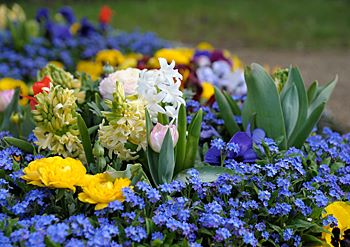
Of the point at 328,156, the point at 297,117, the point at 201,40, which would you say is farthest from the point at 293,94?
the point at 201,40

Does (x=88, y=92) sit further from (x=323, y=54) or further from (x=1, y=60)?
(x=323, y=54)

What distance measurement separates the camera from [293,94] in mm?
2391

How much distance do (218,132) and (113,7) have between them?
25.8 feet

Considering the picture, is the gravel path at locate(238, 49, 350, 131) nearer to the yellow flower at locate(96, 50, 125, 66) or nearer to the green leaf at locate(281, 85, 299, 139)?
the yellow flower at locate(96, 50, 125, 66)

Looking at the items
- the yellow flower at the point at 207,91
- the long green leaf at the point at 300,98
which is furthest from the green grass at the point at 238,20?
the long green leaf at the point at 300,98

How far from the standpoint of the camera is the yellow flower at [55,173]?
1.75 m

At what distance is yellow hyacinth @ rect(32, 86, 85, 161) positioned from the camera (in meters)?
1.98

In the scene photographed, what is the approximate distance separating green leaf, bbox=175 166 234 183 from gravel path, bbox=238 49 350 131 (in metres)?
3.17

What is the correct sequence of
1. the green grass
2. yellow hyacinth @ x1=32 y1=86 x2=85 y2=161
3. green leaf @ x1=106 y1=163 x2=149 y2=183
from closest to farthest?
green leaf @ x1=106 y1=163 x2=149 y2=183 < yellow hyacinth @ x1=32 y1=86 x2=85 y2=161 < the green grass

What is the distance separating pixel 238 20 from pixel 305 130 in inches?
282

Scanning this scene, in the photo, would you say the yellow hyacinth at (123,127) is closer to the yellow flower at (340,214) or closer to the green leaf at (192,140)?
the green leaf at (192,140)

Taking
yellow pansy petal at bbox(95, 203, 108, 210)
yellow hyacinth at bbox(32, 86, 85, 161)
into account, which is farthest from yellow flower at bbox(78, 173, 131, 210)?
yellow hyacinth at bbox(32, 86, 85, 161)

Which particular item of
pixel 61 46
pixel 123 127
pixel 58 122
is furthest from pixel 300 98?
pixel 61 46

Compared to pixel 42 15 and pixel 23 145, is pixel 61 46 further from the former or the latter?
pixel 23 145
